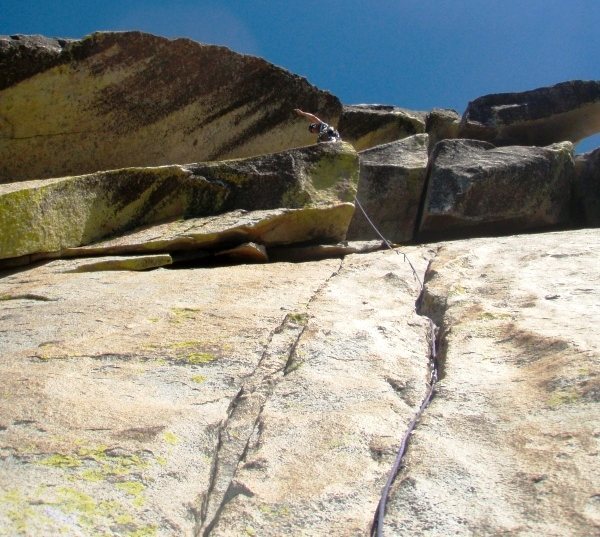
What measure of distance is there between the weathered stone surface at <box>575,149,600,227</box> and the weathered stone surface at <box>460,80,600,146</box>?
5.59 ft

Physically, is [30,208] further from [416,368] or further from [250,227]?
[416,368]

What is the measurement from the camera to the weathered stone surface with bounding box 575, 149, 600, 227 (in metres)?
8.28

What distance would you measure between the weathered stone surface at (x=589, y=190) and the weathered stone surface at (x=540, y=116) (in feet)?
5.59

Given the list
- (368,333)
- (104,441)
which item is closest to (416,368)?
(368,333)

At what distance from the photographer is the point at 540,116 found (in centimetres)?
1033

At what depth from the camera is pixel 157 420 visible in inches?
141

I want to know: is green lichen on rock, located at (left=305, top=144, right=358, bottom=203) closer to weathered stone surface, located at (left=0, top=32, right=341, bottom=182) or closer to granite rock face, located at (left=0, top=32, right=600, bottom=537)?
granite rock face, located at (left=0, top=32, right=600, bottom=537)

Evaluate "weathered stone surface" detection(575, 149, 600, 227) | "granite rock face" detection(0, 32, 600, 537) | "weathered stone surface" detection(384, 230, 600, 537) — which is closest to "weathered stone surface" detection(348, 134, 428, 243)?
"granite rock face" detection(0, 32, 600, 537)

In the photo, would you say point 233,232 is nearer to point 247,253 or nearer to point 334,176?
point 247,253

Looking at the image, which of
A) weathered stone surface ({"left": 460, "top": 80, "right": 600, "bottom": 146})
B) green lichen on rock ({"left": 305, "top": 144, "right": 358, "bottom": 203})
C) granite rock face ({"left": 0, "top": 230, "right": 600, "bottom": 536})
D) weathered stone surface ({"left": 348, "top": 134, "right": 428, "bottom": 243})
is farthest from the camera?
weathered stone surface ({"left": 460, "top": 80, "right": 600, "bottom": 146})

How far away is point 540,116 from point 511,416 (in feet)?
25.1

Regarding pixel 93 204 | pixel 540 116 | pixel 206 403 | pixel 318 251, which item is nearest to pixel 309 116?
pixel 318 251

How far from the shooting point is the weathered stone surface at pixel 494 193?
7969 mm

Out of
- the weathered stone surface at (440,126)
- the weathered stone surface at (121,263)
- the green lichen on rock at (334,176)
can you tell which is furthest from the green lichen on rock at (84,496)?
the weathered stone surface at (440,126)
